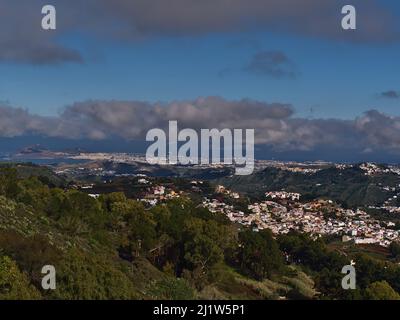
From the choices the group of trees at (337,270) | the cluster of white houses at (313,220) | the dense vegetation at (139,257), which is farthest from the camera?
the cluster of white houses at (313,220)

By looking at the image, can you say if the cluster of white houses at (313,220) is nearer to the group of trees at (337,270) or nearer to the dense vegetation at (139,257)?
the group of trees at (337,270)

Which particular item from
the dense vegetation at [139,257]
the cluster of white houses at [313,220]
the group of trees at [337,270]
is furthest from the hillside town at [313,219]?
the dense vegetation at [139,257]

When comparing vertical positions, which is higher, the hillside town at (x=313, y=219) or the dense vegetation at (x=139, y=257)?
→ the dense vegetation at (x=139, y=257)

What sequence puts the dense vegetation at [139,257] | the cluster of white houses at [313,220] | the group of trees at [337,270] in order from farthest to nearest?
the cluster of white houses at [313,220] < the group of trees at [337,270] < the dense vegetation at [139,257]

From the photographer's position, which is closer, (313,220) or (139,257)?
(139,257)

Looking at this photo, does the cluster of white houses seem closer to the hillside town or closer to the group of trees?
the hillside town

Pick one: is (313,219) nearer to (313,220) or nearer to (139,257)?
(313,220)

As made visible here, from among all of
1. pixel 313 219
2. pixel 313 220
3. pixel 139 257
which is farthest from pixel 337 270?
pixel 313 219

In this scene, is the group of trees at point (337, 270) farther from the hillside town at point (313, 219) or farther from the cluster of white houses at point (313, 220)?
the cluster of white houses at point (313, 220)

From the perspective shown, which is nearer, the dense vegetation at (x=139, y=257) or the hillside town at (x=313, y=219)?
the dense vegetation at (x=139, y=257)
